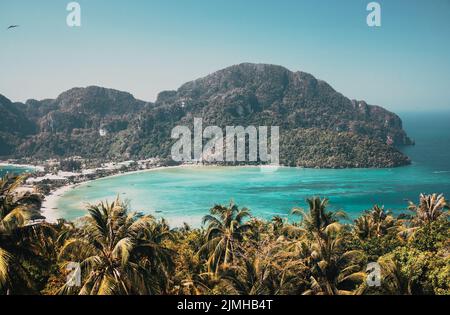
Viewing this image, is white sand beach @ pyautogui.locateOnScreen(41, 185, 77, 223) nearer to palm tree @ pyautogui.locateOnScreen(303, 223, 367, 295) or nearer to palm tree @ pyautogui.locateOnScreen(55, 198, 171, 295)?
palm tree @ pyautogui.locateOnScreen(303, 223, 367, 295)

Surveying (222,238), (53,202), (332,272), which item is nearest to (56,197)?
(53,202)

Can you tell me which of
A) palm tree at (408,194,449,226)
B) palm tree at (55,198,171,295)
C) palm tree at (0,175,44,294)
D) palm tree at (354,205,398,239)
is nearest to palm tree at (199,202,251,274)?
palm tree at (55,198,171,295)

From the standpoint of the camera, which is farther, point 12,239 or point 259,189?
point 259,189

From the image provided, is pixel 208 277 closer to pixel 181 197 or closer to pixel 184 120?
pixel 181 197

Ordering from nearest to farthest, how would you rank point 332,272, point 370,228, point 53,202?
point 332,272, point 370,228, point 53,202

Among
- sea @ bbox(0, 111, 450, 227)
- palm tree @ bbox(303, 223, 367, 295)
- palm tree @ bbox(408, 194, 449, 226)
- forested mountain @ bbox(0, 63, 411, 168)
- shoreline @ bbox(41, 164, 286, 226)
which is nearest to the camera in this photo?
palm tree @ bbox(303, 223, 367, 295)

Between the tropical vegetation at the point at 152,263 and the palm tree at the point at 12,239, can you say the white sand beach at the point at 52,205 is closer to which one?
the tropical vegetation at the point at 152,263

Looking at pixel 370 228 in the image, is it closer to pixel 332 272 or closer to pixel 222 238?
pixel 222 238
